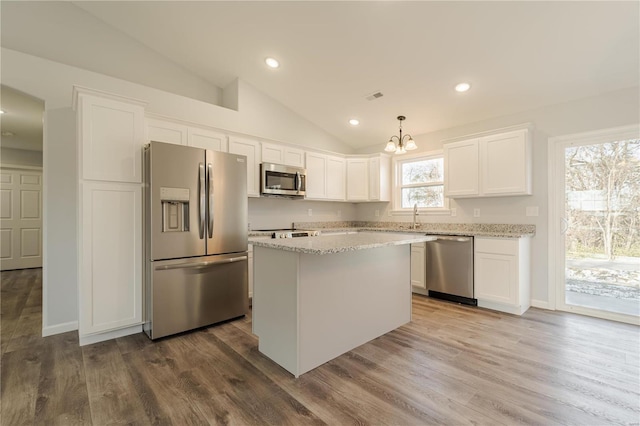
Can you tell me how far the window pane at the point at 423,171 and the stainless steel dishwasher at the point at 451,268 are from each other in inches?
50.5

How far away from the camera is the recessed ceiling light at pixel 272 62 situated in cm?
361

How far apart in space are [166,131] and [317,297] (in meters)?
2.60

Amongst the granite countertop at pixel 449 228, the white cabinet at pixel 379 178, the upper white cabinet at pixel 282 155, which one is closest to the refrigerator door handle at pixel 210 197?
the granite countertop at pixel 449 228

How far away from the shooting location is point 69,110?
2963 millimetres

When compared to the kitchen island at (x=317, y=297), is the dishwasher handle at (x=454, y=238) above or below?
above

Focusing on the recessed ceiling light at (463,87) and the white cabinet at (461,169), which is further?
the white cabinet at (461,169)

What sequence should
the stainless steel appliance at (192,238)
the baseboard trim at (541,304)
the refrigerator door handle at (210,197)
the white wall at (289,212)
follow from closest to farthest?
1. the stainless steel appliance at (192,238)
2. the refrigerator door handle at (210,197)
3. the baseboard trim at (541,304)
4. the white wall at (289,212)

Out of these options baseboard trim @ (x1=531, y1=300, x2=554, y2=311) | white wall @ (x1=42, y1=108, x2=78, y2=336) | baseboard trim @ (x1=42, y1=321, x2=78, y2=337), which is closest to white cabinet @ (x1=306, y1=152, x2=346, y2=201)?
white wall @ (x1=42, y1=108, x2=78, y2=336)

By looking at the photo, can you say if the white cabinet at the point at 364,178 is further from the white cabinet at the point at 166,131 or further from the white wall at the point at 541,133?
the white cabinet at the point at 166,131

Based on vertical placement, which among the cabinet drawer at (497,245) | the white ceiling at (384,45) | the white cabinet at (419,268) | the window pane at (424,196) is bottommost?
the white cabinet at (419,268)

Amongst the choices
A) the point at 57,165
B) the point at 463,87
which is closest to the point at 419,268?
the point at 463,87

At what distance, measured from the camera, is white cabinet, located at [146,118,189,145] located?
3139mm

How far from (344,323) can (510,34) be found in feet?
9.88

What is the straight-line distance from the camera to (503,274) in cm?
338
